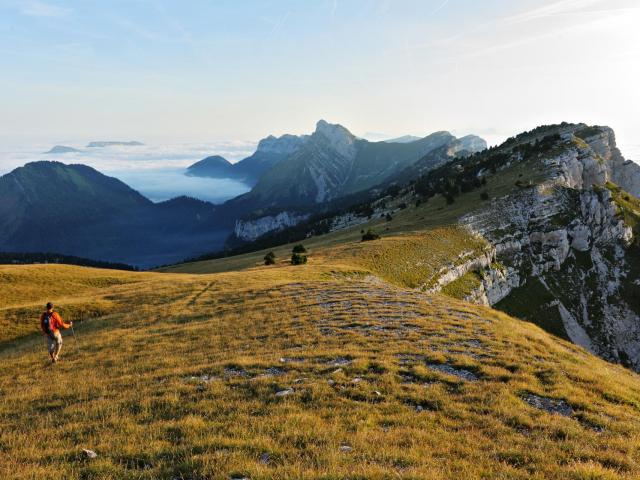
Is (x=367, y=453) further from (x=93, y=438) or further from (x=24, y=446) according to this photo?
(x=24, y=446)

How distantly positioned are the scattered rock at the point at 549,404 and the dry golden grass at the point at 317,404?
35 centimetres

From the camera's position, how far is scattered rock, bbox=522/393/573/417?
14.1 m

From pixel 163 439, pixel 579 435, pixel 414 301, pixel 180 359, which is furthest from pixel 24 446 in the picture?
pixel 414 301

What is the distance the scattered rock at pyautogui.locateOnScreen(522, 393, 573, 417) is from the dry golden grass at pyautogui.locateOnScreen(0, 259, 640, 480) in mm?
353

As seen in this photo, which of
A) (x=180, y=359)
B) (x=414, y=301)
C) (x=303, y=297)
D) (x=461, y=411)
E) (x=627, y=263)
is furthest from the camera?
(x=627, y=263)

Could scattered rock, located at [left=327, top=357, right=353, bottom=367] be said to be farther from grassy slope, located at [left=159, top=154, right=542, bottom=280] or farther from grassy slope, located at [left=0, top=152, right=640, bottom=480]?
grassy slope, located at [left=159, top=154, right=542, bottom=280]

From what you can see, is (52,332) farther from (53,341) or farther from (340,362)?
(340,362)

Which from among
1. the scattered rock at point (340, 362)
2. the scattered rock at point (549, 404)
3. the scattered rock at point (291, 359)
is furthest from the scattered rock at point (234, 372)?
the scattered rock at point (549, 404)

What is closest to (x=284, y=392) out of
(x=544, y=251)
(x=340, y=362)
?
(x=340, y=362)

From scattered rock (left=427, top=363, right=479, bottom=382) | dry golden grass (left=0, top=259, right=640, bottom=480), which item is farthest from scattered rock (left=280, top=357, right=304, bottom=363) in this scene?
scattered rock (left=427, top=363, right=479, bottom=382)

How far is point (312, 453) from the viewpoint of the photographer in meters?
9.91

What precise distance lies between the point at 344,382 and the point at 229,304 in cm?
2285

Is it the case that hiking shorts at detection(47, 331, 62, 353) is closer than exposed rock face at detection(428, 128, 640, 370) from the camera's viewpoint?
Yes

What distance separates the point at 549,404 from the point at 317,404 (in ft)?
29.5
